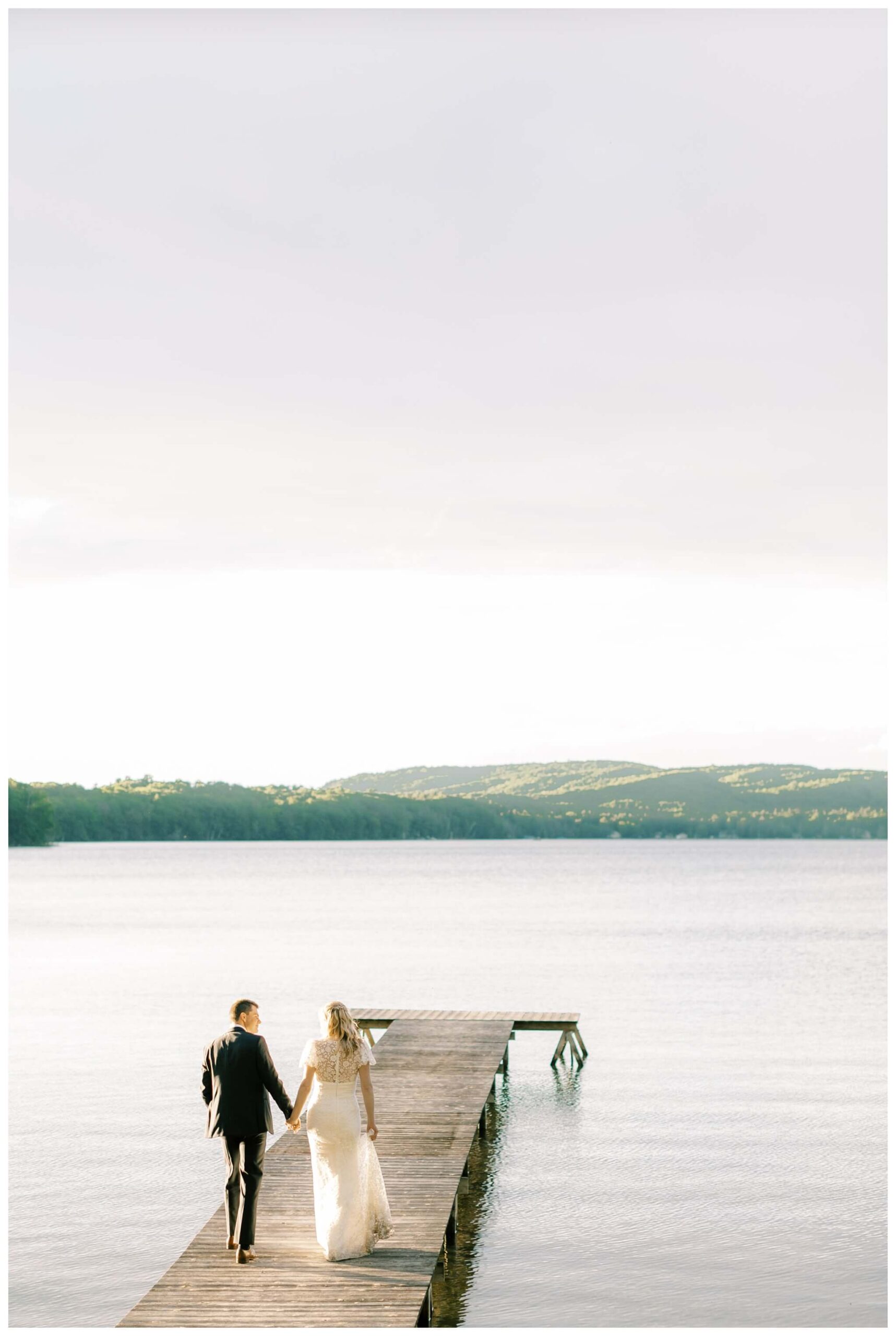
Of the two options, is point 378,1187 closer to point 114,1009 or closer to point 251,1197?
point 251,1197

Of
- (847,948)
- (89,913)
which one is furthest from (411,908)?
(847,948)

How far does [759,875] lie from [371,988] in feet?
301

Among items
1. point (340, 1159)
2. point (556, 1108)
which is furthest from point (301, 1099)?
point (556, 1108)

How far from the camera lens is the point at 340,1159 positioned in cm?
970

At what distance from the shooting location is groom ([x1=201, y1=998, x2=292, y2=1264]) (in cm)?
973

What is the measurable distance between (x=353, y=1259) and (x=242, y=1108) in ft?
4.35

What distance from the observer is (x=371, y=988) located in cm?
3934

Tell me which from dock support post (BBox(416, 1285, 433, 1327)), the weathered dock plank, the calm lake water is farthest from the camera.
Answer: the calm lake water

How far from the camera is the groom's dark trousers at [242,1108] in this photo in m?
9.73

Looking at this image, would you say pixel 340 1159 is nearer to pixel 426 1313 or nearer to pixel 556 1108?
pixel 426 1313

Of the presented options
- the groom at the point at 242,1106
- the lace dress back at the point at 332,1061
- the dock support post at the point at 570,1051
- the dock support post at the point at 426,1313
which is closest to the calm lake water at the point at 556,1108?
the dock support post at the point at 570,1051

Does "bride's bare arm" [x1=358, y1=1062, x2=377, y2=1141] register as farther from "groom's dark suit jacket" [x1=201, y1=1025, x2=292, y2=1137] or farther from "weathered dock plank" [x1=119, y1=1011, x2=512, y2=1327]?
"weathered dock plank" [x1=119, y1=1011, x2=512, y2=1327]

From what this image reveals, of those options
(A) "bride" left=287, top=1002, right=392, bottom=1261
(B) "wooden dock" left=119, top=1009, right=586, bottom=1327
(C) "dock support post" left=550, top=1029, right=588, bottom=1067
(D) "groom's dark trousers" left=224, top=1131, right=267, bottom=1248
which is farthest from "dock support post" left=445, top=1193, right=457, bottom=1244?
(C) "dock support post" left=550, top=1029, right=588, bottom=1067

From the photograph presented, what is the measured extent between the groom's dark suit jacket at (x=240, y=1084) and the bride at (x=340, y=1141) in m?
0.24
